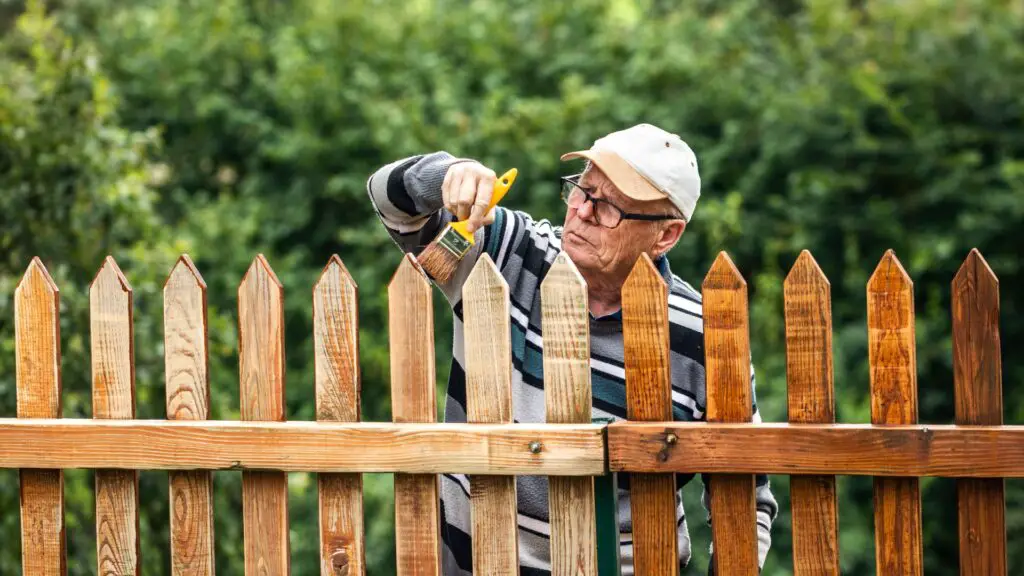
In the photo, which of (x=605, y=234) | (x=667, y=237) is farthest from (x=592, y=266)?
(x=667, y=237)

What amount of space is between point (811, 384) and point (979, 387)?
0.28 metres

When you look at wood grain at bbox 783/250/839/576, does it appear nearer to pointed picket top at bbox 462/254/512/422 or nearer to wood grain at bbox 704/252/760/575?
wood grain at bbox 704/252/760/575

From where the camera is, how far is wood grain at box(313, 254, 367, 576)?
7.91ft

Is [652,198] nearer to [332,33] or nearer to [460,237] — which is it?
[460,237]

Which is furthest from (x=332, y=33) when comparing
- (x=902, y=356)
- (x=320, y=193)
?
(x=902, y=356)

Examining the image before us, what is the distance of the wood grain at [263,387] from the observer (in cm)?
244

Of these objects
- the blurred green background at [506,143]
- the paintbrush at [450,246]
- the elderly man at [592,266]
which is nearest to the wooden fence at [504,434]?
the paintbrush at [450,246]

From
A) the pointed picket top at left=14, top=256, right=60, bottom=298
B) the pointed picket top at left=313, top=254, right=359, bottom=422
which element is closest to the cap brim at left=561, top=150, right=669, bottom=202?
the pointed picket top at left=313, top=254, right=359, bottom=422

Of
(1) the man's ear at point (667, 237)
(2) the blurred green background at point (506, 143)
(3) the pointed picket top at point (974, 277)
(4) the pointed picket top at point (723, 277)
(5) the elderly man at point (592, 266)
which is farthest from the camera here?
(2) the blurred green background at point (506, 143)

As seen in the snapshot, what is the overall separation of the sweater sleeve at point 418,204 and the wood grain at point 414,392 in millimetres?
165

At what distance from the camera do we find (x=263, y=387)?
246cm

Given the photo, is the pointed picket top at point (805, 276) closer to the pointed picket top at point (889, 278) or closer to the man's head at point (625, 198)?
the pointed picket top at point (889, 278)

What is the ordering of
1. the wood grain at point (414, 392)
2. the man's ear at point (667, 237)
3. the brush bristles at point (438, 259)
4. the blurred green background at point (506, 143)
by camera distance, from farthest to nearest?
the blurred green background at point (506, 143) < the man's ear at point (667, 237) < the brush bristles at point (438, 259) < the wood grain at point (414, 392)

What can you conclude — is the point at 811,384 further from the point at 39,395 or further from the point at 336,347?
the point at 39,395
